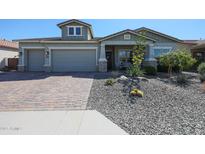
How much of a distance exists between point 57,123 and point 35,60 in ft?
55.5

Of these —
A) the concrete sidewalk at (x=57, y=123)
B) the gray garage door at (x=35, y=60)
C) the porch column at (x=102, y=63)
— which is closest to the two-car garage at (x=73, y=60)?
the porch column at (x=102, y=63)

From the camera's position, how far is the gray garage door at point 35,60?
2145 cm

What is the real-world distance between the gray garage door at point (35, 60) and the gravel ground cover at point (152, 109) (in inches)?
504

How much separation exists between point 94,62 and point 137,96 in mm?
12438

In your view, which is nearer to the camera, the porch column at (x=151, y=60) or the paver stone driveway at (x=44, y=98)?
the paver stone driveway at (x=44, y=98)

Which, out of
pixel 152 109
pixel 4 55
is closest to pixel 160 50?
pixel 152 109

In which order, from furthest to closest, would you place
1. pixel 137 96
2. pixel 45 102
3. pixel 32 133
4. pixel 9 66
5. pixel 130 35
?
1. pixel 9 66
2. pixel 130 35
3. pixel 137 96
4. pixel 45 102
5. pixel 32 133

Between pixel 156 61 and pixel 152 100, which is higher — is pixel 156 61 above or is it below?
above

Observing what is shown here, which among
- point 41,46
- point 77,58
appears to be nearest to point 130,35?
point 77,58

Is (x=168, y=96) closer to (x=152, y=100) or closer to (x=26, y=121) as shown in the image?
(x=152, y=100)

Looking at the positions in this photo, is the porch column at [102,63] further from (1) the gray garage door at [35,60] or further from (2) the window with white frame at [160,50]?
(2) the window with white frame at [160,50]

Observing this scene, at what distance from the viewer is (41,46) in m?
20.7

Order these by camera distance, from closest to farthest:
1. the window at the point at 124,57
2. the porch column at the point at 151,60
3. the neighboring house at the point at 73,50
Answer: the neighboring house at the point at 73,50
the porch column at the point at 151,60
the window at the point at 124,57
